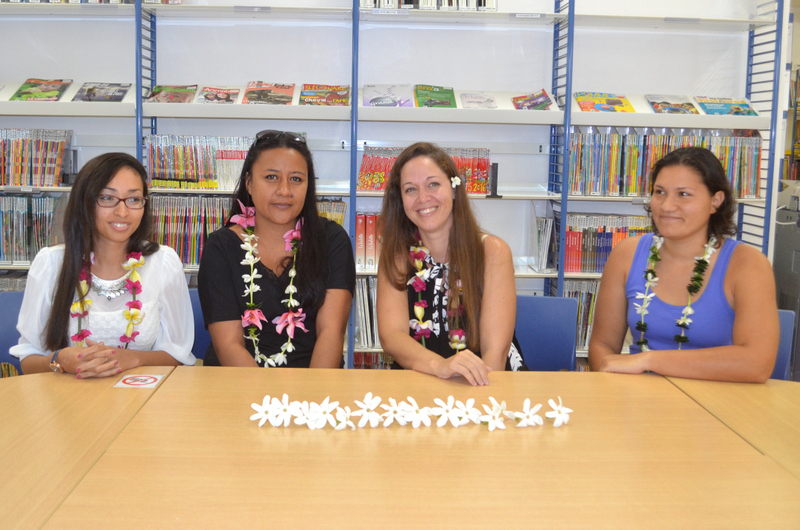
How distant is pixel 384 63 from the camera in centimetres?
377

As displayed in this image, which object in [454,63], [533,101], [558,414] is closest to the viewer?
[558,414]

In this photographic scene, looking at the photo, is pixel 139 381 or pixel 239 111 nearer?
pixel 139 381

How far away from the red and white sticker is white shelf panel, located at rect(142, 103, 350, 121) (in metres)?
1.98

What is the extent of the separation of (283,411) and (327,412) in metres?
0.10

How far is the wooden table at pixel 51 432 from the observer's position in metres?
1.07

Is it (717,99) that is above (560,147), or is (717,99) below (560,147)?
above

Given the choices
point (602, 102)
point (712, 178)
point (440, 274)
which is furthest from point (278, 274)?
point (602, 102)

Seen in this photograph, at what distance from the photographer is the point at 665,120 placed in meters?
3.45

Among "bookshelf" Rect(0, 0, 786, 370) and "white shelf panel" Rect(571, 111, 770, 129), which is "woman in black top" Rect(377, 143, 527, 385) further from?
"white shelf panel" Rect(571, 111, 770, 129)

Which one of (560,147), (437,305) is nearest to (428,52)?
(560,147)

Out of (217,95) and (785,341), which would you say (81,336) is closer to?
(217,95)

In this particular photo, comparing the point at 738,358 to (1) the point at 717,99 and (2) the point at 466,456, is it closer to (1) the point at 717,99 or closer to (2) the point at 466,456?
(2) the point at 466,456

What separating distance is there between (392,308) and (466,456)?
874 mm

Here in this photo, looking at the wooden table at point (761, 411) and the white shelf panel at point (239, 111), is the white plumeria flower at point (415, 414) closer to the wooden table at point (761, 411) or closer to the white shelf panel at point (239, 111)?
the wooden table at point (761, 411)
